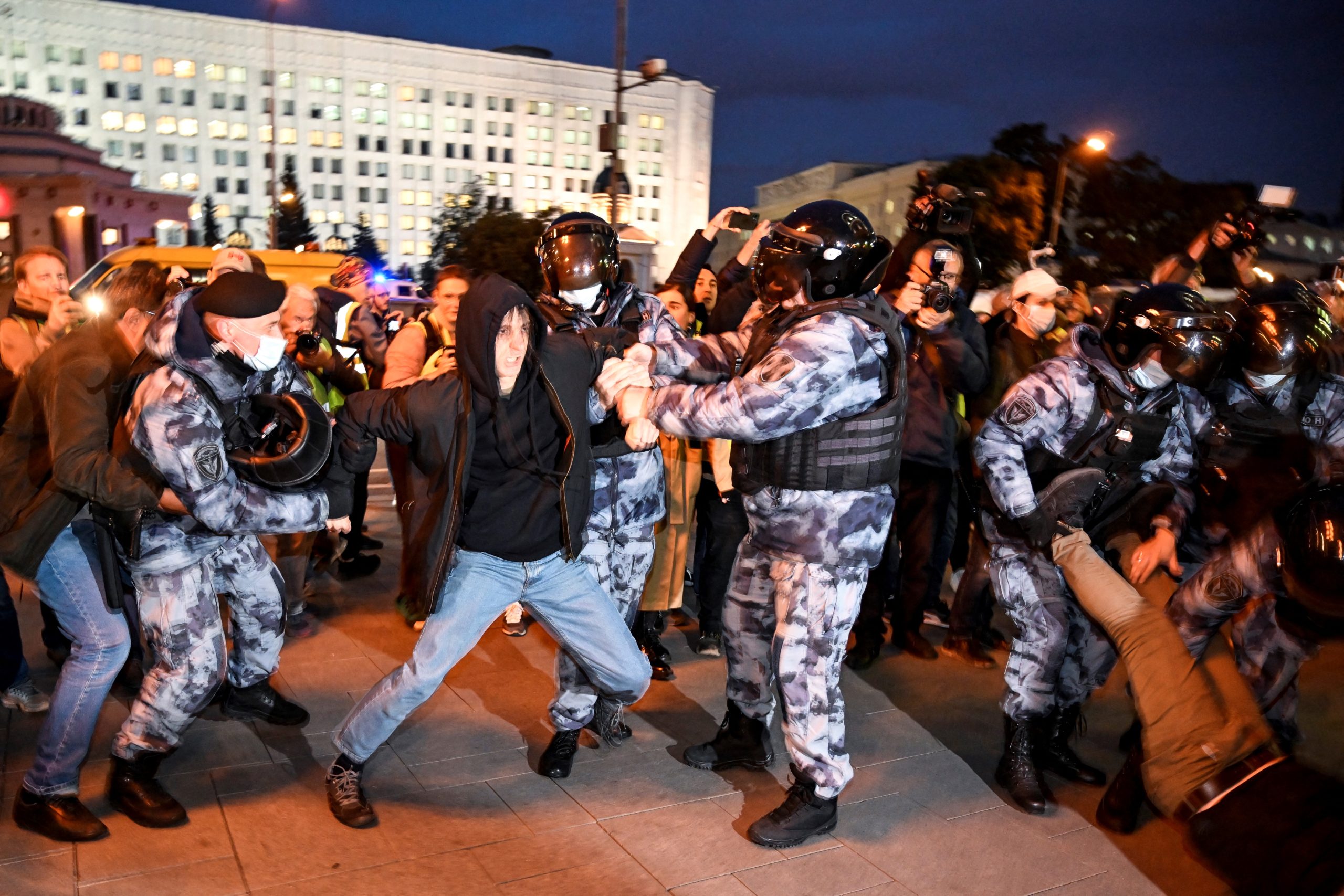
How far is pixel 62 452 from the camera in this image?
3404 mm

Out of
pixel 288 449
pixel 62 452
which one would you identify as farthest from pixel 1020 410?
pixel 62 452

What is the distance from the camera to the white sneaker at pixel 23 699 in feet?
14.8

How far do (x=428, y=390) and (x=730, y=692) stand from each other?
1.84m

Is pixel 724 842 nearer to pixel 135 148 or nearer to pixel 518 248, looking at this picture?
pixel 518 248

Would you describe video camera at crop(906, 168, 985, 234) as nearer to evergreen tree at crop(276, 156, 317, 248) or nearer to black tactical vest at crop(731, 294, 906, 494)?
black tactical vest at crop(731, 294, 906, 494)

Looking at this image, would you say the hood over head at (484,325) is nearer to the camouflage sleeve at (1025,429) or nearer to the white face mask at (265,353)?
the white face mask at (265,353)

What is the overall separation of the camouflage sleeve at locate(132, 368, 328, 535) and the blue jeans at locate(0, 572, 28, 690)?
1.87m

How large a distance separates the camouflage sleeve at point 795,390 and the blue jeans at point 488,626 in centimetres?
72

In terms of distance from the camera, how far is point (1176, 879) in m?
3.49

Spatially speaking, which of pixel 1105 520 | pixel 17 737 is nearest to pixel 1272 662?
pixel 1105 520

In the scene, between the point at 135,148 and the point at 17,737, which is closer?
the point at 17,737

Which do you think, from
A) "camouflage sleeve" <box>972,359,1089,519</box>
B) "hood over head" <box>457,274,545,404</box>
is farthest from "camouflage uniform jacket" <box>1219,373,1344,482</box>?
"hood over head" <box>457,274,545,404</box>

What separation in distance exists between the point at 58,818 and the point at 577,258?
9.36 ft

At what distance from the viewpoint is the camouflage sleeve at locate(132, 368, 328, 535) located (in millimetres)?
3137
